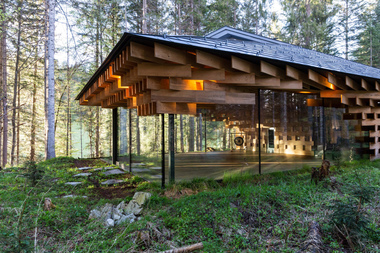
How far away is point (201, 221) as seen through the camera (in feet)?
10.7

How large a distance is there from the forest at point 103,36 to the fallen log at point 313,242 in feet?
34.9

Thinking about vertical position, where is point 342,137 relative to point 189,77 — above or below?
below

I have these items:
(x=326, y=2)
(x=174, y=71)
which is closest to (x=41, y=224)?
(x=174, y=71)

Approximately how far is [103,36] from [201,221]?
637 inches

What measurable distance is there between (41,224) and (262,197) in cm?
335

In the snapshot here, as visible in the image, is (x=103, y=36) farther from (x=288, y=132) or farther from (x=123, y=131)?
(x=288, y=132)

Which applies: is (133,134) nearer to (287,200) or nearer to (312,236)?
(287,200)

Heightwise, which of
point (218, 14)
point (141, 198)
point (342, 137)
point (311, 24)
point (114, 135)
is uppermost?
point (218, 14)

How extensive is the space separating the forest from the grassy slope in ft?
26.5

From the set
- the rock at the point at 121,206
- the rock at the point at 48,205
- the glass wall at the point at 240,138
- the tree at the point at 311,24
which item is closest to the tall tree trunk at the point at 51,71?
the glass wall at the point at 240,138

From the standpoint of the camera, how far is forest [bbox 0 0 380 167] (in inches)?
517

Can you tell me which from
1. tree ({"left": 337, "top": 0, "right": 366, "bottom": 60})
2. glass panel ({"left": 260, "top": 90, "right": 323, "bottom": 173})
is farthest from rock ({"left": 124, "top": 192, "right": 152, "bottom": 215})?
tree ({"left": 337, "top": 0, "right": 366, "bottom": 60})

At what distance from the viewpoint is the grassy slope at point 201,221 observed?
2.68 metres

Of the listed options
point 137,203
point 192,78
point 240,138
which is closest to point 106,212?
point 137,203
